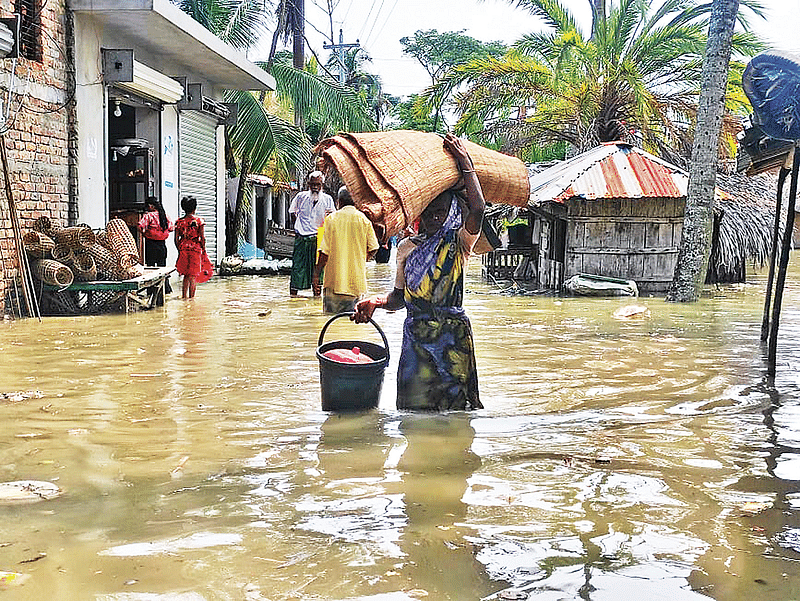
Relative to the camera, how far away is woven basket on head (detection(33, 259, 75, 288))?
10.9m

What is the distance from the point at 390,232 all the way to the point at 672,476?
1.91 m

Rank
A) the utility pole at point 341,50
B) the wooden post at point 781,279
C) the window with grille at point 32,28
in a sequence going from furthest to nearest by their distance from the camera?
the utility pole at point 341,50, the window with grille at point 32,28, the wooden post at point 781,279

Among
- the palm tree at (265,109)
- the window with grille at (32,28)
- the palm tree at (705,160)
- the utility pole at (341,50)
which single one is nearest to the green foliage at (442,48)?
the utility pole at (341,50)

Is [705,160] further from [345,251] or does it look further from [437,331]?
[437,331]

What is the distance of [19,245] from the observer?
10.3 m

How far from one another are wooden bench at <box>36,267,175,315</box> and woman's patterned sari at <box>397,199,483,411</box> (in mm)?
6281

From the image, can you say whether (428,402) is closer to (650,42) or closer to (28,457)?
(28,457)

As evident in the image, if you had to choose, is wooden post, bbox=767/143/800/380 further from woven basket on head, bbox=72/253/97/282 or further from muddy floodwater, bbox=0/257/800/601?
woven basket on head, bbox=72/253/97/282

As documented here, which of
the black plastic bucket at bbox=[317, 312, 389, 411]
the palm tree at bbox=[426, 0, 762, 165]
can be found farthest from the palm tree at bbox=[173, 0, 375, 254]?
the black plastic bucket at bbox=[317, 312, 389, 411]

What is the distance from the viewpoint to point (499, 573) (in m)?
3.43

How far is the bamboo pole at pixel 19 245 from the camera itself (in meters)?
10.00

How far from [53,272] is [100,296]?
1061 mm

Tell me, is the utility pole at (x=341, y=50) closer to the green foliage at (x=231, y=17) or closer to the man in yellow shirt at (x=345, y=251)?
the green foliage at (x=231, y=17)

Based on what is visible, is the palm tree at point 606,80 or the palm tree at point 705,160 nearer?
the palm tree at point 705,160
